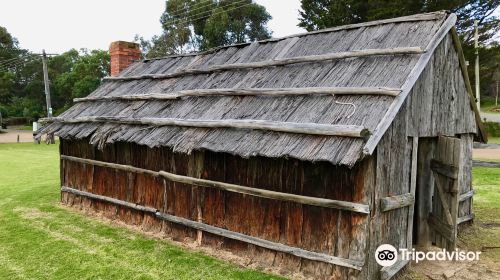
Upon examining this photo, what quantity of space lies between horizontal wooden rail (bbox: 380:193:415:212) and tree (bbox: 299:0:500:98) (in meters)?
21.8

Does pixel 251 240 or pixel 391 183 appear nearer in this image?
pixel 391 183

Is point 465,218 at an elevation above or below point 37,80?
below

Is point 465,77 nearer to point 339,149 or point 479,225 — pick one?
point 479,225

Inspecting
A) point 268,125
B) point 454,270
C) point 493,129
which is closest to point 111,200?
point 268,125

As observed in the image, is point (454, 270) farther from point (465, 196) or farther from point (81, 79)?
point (81, 79)

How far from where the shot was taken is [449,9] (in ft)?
80.2

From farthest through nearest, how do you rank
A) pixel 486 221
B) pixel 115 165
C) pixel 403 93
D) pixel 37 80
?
pixel 37 80, pixel 486 221, pixel 115 165, pixel 403 93

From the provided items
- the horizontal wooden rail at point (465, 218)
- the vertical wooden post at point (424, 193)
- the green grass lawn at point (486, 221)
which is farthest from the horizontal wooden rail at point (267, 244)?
the horizontal wooden rail at point (465, 218)

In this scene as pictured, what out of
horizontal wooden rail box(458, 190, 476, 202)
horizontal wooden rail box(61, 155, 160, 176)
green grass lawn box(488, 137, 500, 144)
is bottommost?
horizontal wooden rail box(458, 190, 476, 202)

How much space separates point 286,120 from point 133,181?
15.7ft

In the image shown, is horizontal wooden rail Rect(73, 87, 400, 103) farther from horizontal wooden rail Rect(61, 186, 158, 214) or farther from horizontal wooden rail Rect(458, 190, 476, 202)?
horizontal wooden rail Rect(458, 190, 476, 202)

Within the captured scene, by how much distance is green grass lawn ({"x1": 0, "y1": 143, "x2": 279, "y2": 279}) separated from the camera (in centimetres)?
650

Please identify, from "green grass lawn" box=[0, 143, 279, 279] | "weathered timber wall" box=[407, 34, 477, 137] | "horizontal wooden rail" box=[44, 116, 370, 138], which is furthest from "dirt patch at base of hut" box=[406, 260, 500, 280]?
"horizontal wooden rail" box=[44, 116, 370, 138]

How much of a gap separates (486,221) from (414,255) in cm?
429
